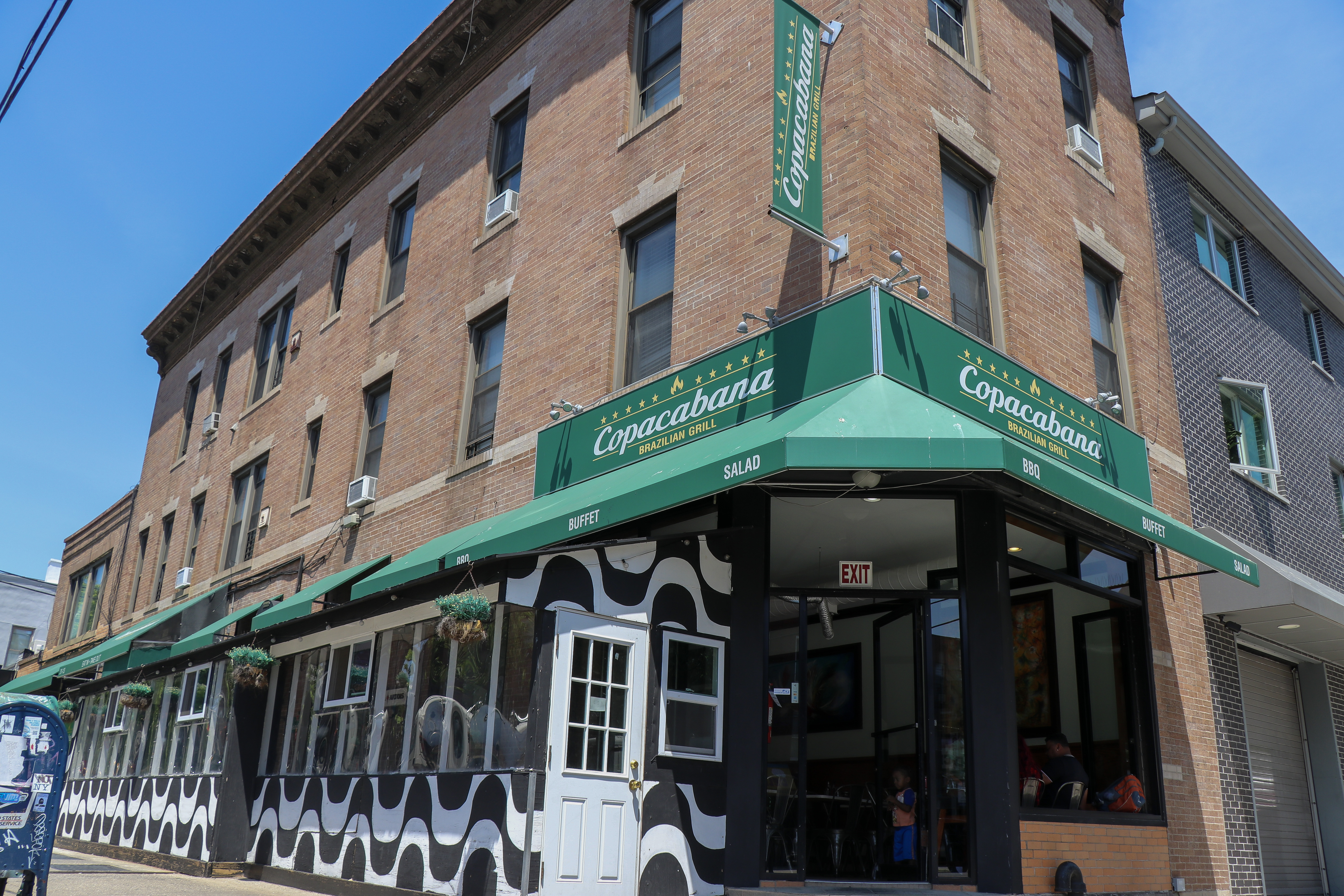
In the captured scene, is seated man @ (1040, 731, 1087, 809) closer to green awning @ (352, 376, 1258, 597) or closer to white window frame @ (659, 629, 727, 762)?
green awning @ (352, 376, 1258, 597)

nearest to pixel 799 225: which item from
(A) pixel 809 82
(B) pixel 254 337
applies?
(A) pixel 809 82

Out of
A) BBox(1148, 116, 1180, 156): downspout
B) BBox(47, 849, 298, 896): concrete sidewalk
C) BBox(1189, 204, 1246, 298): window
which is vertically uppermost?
BBox(1148, 116, 1180, 156): downspout

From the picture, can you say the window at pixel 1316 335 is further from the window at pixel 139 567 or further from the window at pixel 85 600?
the window at pixel 85 600

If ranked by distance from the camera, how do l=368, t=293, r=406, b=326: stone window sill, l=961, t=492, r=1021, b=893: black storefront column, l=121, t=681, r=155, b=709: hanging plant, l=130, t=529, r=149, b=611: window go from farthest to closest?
l=130, t=529, r=149, b=611: window → l=121, t=681, r=155, b=709: hanging plant → l=368, t=293, r=406, b=326: stone window sill → l=961, t=492, r=1021, b=893: black storefront column

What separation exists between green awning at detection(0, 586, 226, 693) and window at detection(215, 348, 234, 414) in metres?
4.77

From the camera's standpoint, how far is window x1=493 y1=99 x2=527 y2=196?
48.5ft

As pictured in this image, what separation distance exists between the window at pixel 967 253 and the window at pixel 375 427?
8.78 meters

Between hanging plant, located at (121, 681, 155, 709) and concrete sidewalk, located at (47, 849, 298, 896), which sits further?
hanging plant, located at (121, 681, 155, 709)

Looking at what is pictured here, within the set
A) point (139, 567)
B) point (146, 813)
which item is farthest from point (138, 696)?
point (139, 567)

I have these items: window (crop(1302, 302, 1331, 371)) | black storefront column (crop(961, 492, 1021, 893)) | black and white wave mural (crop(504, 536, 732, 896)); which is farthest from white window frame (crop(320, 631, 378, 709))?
window (crop(1302, 302, 1331, 371))

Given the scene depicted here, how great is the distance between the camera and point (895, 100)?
10.2 meters

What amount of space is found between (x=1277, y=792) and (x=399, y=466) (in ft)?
42.9

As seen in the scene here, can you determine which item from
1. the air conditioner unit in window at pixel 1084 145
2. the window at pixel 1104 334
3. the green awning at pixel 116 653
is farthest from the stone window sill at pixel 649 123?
the green awning at pixel 116 653

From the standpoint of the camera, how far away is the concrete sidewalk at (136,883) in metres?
10.3
